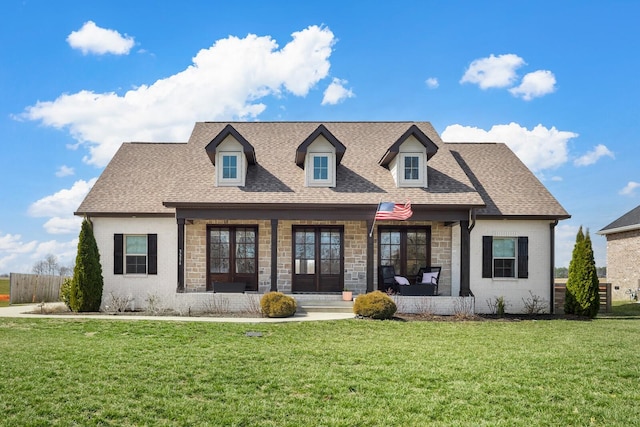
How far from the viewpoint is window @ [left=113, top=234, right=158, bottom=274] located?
17703mm

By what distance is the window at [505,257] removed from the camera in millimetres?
17719

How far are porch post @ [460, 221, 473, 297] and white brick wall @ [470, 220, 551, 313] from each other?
3.33ft

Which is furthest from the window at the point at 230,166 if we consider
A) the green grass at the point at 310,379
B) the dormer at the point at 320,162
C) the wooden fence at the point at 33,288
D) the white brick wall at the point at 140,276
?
the wooden fence at the point at 33,288

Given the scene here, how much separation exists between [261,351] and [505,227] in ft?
37.3

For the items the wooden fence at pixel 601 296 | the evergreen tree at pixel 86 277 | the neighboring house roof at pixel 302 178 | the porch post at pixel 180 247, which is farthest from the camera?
the wooden fence at pixel 601 296

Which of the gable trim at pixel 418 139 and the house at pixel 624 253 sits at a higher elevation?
the gable trim at pixel 418 139

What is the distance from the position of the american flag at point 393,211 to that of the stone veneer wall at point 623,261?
58.2 feet

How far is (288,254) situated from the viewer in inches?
706

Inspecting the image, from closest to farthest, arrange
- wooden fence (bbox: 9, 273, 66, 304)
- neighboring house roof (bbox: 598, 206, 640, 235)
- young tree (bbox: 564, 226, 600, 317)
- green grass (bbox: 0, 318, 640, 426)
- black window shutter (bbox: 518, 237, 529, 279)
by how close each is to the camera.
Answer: green grass (bbox: 0, 318, 640, 426), young tree (bbox: 564, 226, 600, 317), black window shutter (bbox: 518, 237, 529, 279), wooden fence (bbox: 9, 273, 66, 304), neighboring house roof (bbox: 598, 206, 640, 235)

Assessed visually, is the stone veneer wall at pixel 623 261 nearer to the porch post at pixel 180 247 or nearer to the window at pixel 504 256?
the window at pixel 504 256

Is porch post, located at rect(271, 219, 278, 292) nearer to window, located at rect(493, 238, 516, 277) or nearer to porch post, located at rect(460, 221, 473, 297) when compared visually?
porch post, located at rect(460, 221, 473, 297)

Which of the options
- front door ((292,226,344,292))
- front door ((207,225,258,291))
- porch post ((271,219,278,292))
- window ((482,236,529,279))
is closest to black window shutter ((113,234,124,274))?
front door ((207,225,258,291))

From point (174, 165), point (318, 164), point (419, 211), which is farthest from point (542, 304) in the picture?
point (174, 165)

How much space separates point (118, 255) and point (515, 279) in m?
13.7
